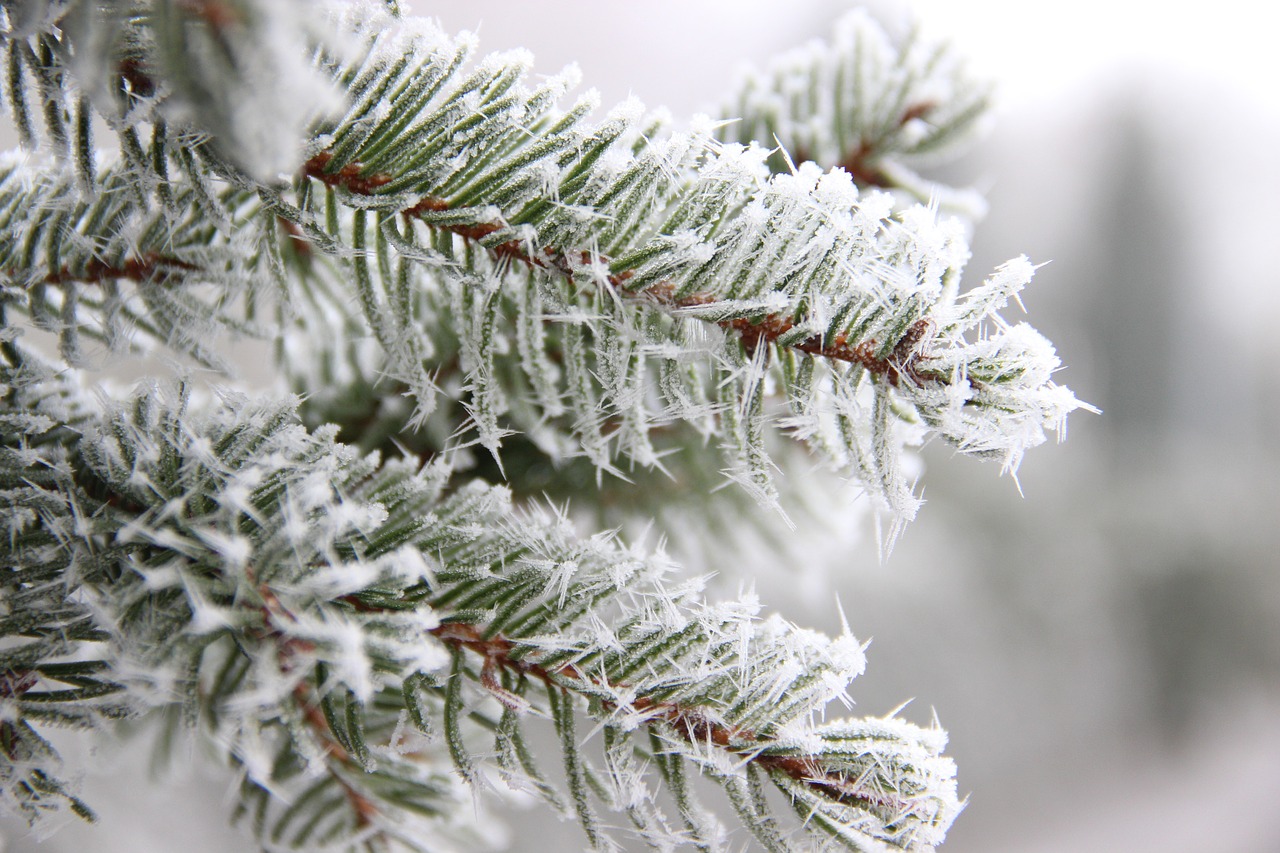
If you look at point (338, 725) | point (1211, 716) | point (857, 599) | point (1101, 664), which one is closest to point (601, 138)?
point (338, 725)

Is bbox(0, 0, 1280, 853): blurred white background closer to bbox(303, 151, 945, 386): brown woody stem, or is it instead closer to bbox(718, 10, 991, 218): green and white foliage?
bbox(718, 10, 991, 218): green and white foliage

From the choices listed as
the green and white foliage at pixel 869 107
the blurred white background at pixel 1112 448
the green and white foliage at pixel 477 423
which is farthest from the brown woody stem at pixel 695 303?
the blurred white background at pixel 1112 448

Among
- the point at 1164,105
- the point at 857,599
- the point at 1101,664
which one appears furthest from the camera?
the point at 1164,105

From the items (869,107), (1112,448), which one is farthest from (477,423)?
(1112,448)

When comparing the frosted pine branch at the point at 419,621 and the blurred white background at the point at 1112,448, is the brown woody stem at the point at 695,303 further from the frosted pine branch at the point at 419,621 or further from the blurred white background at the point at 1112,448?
the blurred white background at the point at 1112,448

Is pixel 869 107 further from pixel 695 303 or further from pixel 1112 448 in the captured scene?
pixel 1112 448

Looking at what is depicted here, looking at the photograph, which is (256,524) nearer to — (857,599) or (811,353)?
(811,353)
